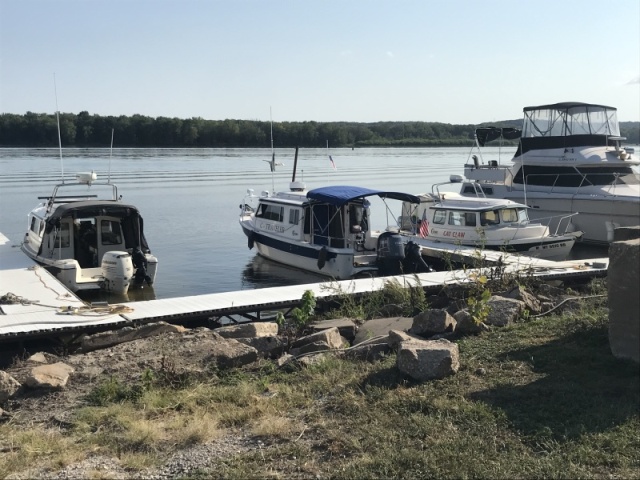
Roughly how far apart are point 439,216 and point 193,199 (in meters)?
25.9

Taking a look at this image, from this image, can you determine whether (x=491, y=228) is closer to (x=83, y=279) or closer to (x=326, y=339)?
(x=83, y=279)

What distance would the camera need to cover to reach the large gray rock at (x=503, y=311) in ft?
30.5

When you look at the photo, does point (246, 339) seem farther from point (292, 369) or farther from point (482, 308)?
point (482, 308)

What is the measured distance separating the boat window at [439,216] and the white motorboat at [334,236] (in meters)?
2.05

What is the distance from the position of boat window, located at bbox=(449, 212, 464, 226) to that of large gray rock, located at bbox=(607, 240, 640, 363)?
16022mm

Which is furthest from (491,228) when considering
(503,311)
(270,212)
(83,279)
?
(503,311)

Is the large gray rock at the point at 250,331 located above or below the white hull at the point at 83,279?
above

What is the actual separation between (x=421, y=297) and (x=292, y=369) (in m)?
4.46

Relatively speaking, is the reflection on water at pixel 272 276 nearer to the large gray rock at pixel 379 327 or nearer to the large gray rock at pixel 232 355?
the large gray rock at pixel 379 327

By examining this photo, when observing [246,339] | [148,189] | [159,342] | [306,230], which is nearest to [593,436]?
[246,339]

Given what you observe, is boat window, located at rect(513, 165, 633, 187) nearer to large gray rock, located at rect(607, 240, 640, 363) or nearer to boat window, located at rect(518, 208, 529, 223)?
boat window, located at rect(518, 208, 529, 223)

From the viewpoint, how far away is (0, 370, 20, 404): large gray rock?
7664 mm

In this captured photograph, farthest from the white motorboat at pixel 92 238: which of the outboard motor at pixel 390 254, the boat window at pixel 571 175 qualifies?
the boat window at pixel 571 175

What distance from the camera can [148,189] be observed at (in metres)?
50.2
